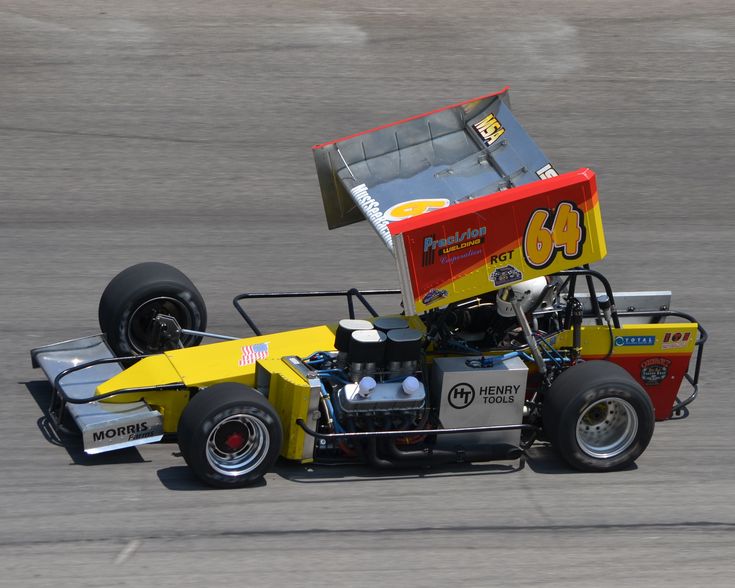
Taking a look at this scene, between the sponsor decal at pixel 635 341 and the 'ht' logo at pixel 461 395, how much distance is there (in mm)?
1157

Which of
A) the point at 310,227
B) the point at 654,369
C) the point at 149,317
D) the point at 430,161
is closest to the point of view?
the point at 654,369

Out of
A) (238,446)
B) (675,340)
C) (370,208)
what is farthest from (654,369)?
(238,446)

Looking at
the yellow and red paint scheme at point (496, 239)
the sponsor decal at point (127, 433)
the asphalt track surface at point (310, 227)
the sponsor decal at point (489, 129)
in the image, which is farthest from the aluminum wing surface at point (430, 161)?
the sponsor decal at point (127, 433)

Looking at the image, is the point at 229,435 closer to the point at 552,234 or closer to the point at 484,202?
the point at 484,202

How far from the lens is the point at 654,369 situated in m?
8.11

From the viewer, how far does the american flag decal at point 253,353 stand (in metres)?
7.67

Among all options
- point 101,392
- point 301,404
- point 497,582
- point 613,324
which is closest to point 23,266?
point 101,392

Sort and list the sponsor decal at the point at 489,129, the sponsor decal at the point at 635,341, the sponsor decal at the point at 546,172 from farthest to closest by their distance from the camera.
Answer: the sponsor decal at the point at 489,129 < the sponsor decal at the point at 635,341 < the sponsor decal at the point at 546,172

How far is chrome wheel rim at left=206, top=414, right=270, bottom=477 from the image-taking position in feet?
23.0

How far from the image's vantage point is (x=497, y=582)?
20.4 ft

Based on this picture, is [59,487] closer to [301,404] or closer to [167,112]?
[301,404]

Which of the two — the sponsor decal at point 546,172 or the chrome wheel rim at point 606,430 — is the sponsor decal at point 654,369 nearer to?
the chrome wheel rim at point 606,430

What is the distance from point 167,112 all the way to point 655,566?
9186 millimetres

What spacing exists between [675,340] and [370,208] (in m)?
2.22
